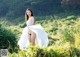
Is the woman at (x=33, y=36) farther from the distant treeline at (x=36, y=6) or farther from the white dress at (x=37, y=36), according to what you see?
the distant treeline at (x=36, y=6)

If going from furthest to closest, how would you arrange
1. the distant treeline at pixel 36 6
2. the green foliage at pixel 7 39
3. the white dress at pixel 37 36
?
the distant treeline at pixel 36 6
the green foliage at pixel 7 39
the white dress at pixel 37 36

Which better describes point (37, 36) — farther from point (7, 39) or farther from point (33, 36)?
point (7, 39)

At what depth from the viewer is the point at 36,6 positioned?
1988 inches

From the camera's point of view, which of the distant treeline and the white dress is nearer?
the white dress

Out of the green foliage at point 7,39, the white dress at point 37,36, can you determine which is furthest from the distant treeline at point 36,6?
the white dress at point 37,36

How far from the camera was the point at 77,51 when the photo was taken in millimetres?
6973

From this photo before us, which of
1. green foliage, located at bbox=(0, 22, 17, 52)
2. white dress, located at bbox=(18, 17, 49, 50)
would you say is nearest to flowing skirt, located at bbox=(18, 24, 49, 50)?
white dress, located at bbox=(18, 17, 49, 50)

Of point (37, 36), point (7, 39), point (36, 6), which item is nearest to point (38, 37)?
point (37, 36)

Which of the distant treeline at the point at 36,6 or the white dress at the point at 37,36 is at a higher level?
the distant treeline at the point at 36,6

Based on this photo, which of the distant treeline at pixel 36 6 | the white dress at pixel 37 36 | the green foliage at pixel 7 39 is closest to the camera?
the white dress at pixel 37 36

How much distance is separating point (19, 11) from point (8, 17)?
3.08 m

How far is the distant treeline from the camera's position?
47625 millimetres

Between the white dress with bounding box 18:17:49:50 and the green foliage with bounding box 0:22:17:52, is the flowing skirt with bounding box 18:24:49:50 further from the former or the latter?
the green foliage with bounding box 0:22:17:52

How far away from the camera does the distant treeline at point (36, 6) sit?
47.6 metres
